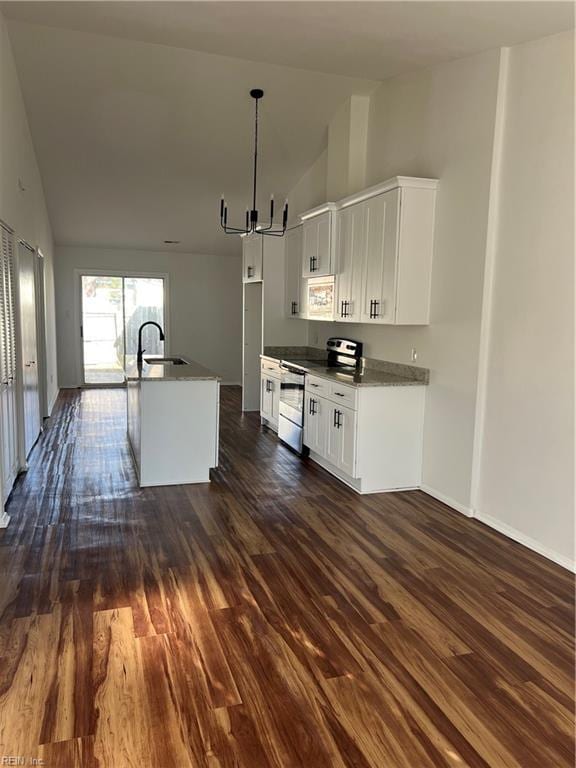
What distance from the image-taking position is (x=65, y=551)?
127 inches

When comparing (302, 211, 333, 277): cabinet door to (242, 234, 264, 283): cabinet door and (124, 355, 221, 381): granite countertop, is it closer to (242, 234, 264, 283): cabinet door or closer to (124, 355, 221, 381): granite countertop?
(242, 234, 264, 283): cabinet door

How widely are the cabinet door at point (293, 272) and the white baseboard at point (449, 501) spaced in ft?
8.87

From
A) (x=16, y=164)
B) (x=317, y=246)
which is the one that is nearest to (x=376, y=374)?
(x=317, y=246)

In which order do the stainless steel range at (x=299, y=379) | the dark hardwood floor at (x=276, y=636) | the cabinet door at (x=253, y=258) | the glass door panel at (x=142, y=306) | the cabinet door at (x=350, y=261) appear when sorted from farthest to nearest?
the glass door panel at (x=142, y=306) < the cabinet door at (x=253, y=258) < the stainless steel range at (x=299, y=379) < the cabinet door at (x=350, y=261) < the dark hardwood floor at (x=276, y=636)

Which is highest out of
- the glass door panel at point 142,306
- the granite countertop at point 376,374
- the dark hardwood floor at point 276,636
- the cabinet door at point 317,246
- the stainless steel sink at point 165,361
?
the cabinet door at point 317,246

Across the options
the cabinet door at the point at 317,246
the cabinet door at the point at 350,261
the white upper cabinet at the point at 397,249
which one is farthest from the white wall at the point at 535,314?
the cabinet door at the point at 317,246

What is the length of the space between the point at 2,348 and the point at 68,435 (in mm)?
2338

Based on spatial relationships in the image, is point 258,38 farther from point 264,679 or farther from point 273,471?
point 264,679

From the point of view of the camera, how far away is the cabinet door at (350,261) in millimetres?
4762

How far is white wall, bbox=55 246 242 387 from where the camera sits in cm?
952

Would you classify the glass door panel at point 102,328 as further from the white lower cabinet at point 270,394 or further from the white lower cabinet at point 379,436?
the white lower cabinet at point 379,436

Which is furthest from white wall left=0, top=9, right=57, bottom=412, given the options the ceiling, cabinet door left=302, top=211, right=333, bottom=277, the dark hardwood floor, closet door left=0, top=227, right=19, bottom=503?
cabinet door left=302, top=211, right=333, bottom=277

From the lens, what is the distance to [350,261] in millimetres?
4977

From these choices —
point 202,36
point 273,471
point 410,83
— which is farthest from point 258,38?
point 273,471
